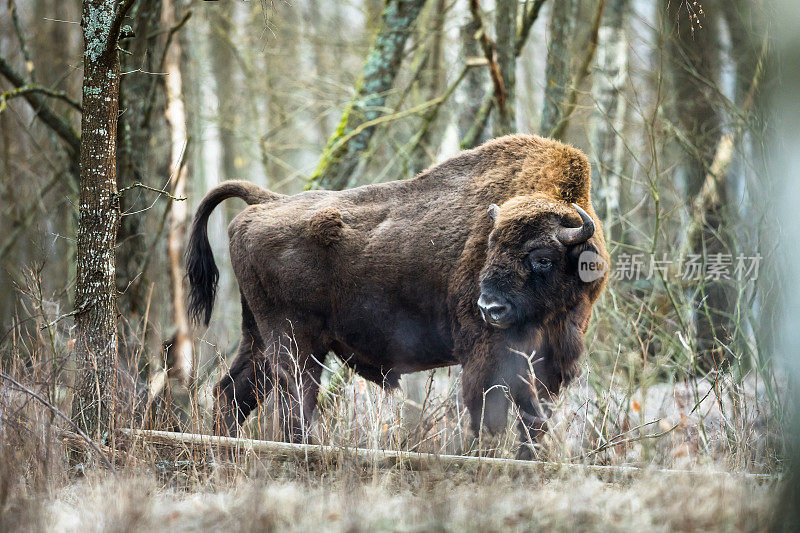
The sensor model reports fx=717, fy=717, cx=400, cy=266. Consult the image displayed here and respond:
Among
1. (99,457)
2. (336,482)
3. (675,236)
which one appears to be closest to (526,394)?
(336,482)

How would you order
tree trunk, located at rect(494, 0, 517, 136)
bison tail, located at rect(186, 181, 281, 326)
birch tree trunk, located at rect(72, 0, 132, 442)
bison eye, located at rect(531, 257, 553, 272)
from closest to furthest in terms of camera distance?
birch tree trunk, located at rect(72, 0, 132, 442), bison eye, located at rect(531, 257, 553, 272), bison tail, located at rect(186, 181, 281, 326), tree trunk, located at rect(494, 0, 517, 136)

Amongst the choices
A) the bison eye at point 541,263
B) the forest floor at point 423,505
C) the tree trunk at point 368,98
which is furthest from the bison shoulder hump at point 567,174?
the tree trunk at point 368,98

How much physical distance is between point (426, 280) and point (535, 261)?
919mm

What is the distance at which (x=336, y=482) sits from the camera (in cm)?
408

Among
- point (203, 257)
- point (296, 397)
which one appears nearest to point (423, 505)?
point (296, 397)

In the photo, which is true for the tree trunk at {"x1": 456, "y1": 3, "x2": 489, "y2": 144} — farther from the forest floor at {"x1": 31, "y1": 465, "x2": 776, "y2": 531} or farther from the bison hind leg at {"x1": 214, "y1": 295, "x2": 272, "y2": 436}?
the forest floor at {"x1": 31, "y1": 465, "x2": 776, "y2": 531}

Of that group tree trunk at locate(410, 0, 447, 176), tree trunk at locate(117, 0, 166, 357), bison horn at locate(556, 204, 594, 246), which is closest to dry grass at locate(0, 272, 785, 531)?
bison horn at locate(556, 204, 594, 246)

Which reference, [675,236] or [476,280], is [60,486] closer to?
[476,280]

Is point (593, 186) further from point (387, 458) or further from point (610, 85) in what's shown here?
point (387, 458)

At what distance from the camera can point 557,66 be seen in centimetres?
823

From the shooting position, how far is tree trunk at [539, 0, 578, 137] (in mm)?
8242

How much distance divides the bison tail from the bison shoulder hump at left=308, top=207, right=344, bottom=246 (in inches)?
30.5

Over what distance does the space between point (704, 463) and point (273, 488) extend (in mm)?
2511

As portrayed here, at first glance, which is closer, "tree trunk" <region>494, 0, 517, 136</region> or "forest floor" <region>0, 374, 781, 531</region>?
"forest floor" <region>0, 374, 781, 531</region>
